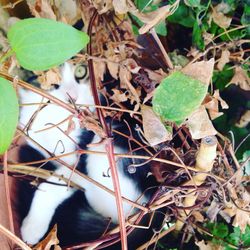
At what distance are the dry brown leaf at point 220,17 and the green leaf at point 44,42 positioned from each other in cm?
26

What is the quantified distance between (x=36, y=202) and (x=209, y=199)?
0.22 meters

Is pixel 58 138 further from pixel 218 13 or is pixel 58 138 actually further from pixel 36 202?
pixel 218 13

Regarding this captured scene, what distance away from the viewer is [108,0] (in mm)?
555

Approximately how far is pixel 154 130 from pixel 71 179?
0.55 ft

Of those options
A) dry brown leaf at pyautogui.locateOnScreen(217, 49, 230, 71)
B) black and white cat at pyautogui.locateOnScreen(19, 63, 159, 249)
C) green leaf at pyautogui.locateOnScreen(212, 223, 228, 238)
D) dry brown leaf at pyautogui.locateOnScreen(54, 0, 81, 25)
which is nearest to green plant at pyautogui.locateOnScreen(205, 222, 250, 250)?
green leaf at pyautogui.locateOnScreen(212, 223, 228, 238)

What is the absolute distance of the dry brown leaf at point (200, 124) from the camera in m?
0.50

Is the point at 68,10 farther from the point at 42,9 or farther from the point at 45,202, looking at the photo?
the point at 45,202

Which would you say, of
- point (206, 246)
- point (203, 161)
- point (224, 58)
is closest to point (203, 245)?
point (206, 246)

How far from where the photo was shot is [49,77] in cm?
60

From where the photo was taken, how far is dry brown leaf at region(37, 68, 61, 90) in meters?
0.59

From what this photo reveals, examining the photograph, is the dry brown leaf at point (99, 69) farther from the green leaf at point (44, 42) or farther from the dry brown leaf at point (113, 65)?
the green leaf at point (44, 42)

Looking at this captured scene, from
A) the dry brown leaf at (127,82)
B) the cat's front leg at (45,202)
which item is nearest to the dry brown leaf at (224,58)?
the dry brown leaf at (127,82)

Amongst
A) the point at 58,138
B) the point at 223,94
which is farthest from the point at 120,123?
the point at 223,94

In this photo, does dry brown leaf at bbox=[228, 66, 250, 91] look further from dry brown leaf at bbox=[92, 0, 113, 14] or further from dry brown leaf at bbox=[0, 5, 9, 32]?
dry brown leaf at bbox=[0, 5, 9, 32]
